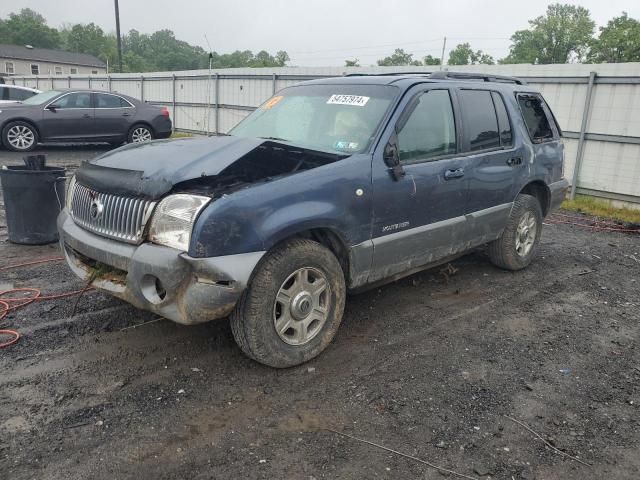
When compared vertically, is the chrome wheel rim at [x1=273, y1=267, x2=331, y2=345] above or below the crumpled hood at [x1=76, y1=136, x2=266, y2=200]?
below

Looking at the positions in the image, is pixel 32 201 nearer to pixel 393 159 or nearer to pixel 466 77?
pixel 393 159

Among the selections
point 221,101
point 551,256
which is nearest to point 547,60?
point 221,101

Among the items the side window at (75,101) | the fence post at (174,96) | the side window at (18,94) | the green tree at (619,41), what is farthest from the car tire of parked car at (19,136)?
the green tree at (619,41)

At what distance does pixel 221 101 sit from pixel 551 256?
42.4 feet

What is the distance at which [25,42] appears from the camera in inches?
3551

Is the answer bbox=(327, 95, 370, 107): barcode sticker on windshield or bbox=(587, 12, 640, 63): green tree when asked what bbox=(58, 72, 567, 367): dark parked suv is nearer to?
bbox=(327, 95, 370, 107): barcode sticker on windshield

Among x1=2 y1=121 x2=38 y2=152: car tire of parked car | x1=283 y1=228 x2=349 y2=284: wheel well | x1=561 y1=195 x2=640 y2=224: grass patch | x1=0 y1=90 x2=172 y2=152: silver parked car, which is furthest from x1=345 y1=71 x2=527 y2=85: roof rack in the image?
x1=2 y1=121 x2=38 y2=152: car tire of parked car

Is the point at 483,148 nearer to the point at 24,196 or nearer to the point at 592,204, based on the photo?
the point at 24,196

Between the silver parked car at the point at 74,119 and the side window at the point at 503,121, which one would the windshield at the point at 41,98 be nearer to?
the silver parked car at the point at 74,119

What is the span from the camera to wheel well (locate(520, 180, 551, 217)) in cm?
585

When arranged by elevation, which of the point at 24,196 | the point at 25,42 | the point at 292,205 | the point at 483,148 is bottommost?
the point at 24,196

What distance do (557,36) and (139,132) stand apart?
71.3 metres

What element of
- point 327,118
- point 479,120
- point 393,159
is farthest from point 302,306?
point 479,120

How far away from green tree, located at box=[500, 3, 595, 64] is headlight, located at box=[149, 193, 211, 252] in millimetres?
75543
